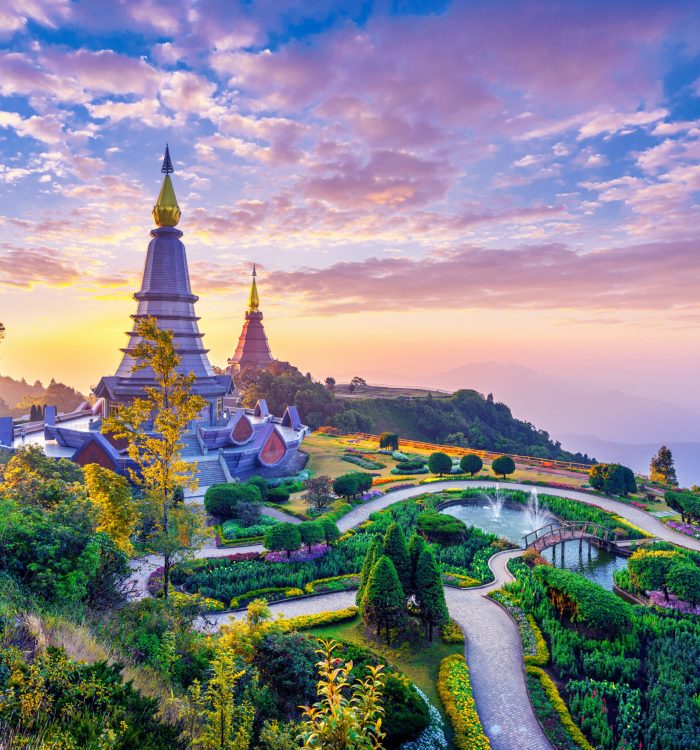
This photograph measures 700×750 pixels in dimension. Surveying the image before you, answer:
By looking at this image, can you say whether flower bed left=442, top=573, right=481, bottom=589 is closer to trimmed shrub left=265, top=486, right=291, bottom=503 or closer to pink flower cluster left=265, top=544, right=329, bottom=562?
pink flower cluster left=265, top=544, right=329, bottom=562

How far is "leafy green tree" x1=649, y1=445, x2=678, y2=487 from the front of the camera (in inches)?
1479

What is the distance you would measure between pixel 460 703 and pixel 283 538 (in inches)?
409

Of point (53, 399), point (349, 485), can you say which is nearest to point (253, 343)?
point (53, 399)

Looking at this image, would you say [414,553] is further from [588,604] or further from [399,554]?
[588,604]

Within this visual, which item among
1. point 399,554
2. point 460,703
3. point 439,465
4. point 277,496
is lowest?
point 460,703

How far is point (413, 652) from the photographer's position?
1453 centimetres

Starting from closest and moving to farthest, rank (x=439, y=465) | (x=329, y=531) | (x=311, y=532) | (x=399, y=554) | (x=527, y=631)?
(x=399, y=554) → (x=527, y=631) → (x=311, y=532) → (x=329, y=531) → (x=439, y=465)

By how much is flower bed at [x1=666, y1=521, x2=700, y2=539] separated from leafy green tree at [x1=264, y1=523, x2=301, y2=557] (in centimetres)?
2132

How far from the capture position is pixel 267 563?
20.6 meters

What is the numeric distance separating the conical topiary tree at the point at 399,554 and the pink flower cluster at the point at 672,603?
32.6 ft

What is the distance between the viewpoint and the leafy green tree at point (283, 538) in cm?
2056

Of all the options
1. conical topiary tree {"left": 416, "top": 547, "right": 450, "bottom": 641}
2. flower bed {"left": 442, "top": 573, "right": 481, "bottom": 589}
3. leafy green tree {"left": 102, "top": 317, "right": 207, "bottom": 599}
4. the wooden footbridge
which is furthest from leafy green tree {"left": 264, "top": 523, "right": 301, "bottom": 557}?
the wooden footbridge

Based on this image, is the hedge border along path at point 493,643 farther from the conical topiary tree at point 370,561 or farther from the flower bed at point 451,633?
the conical topiary tree at point 370,561

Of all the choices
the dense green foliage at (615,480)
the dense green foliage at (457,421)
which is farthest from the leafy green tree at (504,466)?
the dense green foliage at (457,421)
